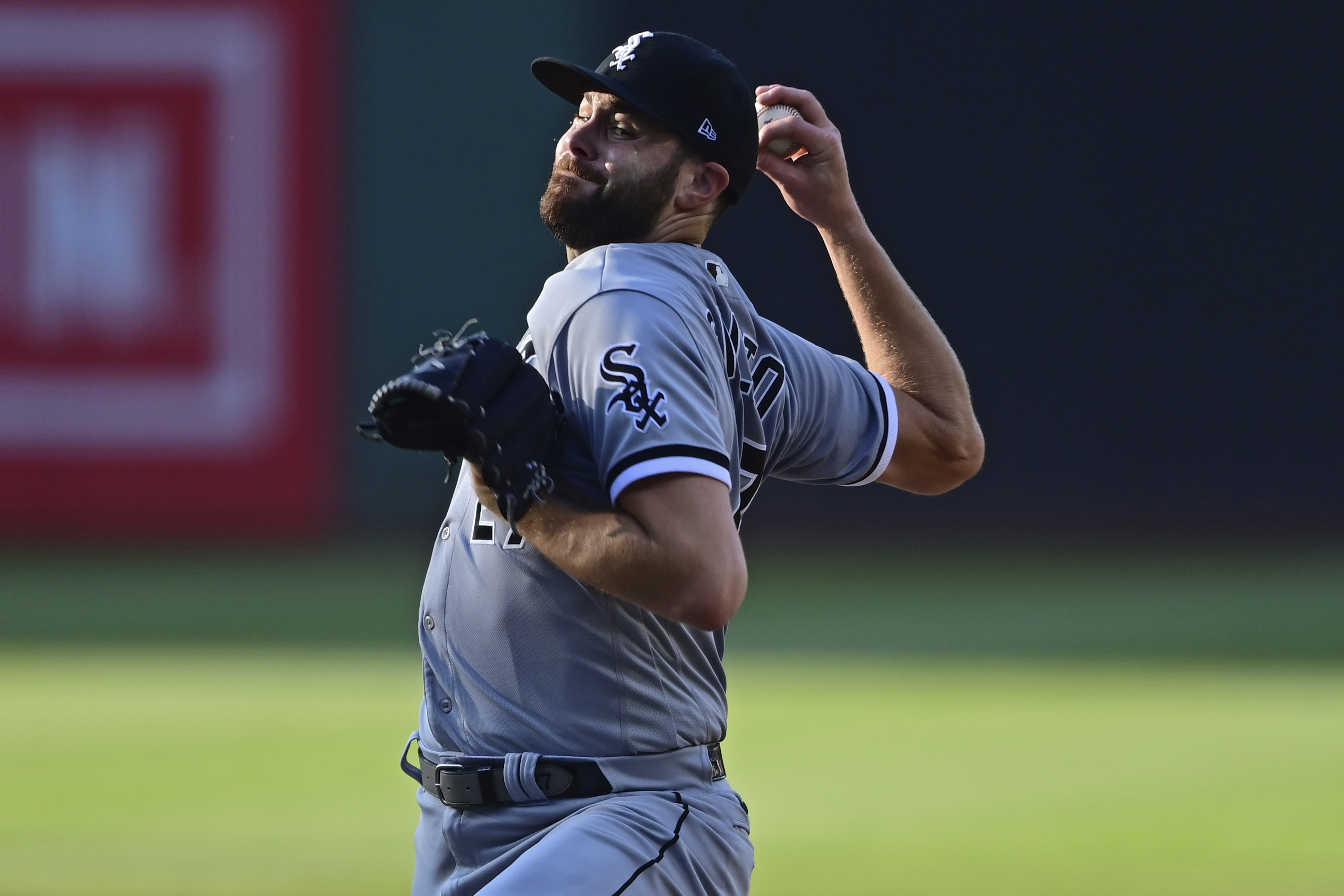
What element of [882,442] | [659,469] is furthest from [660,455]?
[882,442]

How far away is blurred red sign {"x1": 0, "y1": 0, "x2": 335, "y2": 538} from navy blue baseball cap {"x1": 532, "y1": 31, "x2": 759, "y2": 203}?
12.1m

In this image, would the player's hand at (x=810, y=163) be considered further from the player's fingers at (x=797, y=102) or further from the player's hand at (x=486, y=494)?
the player's hand at (x=486, y=494)

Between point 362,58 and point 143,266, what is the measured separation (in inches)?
103

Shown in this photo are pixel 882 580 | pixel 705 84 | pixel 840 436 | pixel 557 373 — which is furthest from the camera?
pixel 882 580

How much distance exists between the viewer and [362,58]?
15.6 m

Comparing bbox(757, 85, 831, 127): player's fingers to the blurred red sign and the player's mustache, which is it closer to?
the player's mustache

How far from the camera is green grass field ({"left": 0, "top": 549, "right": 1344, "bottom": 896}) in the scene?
627 centimetres

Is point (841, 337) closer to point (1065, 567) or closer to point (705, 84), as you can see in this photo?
point (1065, 567)

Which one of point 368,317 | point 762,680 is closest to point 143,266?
point 368,317

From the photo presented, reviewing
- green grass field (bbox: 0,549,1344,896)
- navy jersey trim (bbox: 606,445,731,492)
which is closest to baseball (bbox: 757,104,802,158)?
navy jersey trim (bbox: 606,445,731,492)

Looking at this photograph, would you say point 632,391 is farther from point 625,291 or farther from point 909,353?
point 909,353

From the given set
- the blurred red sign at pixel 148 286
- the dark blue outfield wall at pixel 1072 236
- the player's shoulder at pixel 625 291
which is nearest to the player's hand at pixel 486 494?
the player's shoulder at pixel 625 291

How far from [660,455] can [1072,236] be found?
1333 cm

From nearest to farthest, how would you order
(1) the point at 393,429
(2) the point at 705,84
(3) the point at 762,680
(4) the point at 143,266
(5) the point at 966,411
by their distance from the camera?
(1) the point at 393,429
(2) the point at 705,84
(5) the point at 966,411
(3) the point at 762,680
(4) the point at 143,266
